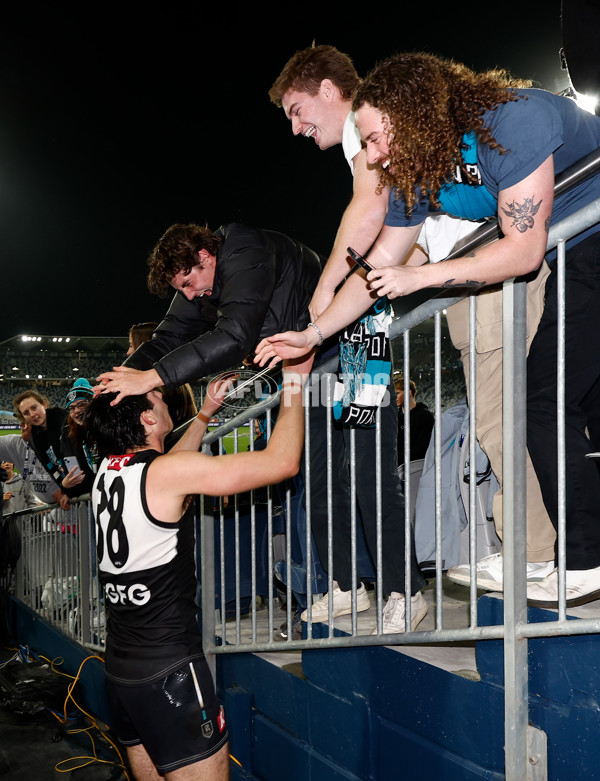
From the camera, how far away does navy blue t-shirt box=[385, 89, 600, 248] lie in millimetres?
1489

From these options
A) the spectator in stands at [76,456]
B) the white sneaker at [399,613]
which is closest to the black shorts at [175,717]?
the white sneaker at [399,613]

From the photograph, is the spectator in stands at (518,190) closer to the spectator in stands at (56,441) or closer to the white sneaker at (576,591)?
the white sneaker at (576,591)

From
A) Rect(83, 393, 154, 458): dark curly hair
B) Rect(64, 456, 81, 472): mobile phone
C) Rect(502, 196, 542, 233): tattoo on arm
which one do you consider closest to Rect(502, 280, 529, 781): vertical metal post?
Rect(502, 196, 542, 233): tattoo on arm

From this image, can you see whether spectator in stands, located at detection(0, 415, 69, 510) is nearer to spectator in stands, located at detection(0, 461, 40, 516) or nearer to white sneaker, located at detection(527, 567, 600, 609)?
spectator in stands, located at detection(0, 461, 40, 516)

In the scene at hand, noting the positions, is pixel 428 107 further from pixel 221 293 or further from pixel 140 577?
pixel 140 577

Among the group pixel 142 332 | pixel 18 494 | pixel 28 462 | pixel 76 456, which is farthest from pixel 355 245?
pixel 18 494

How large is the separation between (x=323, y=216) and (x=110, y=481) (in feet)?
60.3

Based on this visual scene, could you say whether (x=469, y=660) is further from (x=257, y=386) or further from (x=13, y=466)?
(x=13, y=466)

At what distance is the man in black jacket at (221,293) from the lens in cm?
225

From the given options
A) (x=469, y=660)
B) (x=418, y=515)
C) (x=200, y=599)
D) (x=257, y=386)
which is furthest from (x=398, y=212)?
(x=200, y=599)

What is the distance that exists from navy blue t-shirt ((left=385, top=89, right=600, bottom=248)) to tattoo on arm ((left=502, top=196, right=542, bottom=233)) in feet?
0.19

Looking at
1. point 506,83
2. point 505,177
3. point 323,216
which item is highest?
point 323,216

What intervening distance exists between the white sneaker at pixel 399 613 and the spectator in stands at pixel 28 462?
4365 mm

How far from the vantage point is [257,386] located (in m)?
2.66
